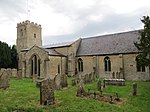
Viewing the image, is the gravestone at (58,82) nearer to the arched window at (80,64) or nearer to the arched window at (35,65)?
the arched window at (35,65)

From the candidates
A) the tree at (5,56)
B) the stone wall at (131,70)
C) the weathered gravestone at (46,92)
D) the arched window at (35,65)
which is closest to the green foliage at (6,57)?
the tree at (5,56)

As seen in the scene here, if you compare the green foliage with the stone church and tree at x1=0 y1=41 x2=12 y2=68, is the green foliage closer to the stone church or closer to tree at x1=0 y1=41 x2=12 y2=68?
tree at x1=0 y1=41 x2=12 y2=68

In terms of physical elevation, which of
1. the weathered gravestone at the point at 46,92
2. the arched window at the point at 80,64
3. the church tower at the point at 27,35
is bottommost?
the weathered gravestone at the point at 46,92

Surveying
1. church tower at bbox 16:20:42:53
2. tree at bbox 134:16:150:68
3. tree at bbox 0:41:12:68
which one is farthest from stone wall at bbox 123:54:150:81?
church tower at bbox 16:20:42:53

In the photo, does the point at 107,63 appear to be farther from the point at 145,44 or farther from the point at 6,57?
the point at 6,57

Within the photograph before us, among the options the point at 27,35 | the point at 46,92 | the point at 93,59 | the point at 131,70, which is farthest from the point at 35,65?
the point at 46,92

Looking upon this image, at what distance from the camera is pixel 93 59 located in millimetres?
33594

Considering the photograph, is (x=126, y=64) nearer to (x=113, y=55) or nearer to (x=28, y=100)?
(x=113, y=55)

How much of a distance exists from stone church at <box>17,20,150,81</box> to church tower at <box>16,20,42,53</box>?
1441cm

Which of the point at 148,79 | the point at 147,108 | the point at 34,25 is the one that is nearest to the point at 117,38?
the point at 148,79

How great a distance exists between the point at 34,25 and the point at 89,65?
2389cm

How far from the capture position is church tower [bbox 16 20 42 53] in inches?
1986

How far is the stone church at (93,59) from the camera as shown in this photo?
98.8 feet

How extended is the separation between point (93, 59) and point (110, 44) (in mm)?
3789
